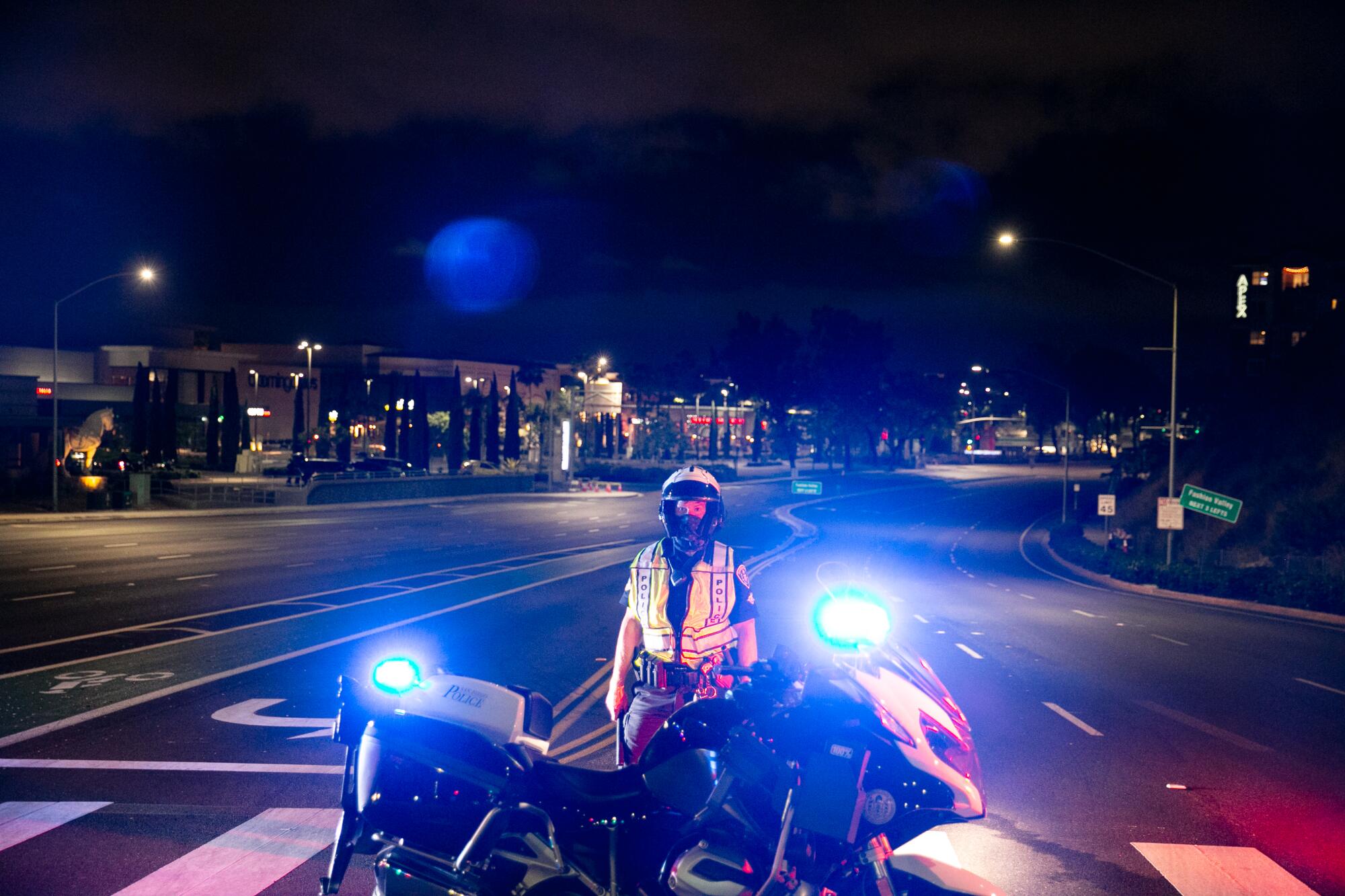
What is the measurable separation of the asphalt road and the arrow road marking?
0.05 metres

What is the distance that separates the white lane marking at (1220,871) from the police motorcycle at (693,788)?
3488 millimetres

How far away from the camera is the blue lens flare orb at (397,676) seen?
4133 millimetres

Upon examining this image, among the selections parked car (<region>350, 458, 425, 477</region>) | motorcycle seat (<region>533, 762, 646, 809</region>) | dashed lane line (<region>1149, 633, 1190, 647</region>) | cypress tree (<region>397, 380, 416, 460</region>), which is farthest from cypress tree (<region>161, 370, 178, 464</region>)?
motorcycle seat (<region>533, 762, 646, 809</region>)

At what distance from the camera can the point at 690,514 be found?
5281 millimetres

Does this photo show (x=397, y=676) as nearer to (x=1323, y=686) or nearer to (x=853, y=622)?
(x=853, y=622)

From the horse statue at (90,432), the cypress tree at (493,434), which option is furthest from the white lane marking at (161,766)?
the cypress tree at (493,434)

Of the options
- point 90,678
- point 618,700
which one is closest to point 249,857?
point 618,700

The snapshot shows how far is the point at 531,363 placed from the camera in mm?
167500

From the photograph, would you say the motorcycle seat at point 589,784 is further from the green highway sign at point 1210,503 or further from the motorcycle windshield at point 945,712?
the green highway sign at point 1210,503

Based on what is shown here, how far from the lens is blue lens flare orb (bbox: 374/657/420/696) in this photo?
4133 mm

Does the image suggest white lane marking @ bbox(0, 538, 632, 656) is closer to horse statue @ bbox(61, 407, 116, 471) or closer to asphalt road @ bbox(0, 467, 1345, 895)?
asphalt road @ bbox(0, 467, 1345, 895)

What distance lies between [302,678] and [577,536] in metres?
25.6

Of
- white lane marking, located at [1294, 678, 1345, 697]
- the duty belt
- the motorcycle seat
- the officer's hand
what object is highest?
the duty belt

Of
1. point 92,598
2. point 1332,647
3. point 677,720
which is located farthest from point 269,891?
point 1332,647
